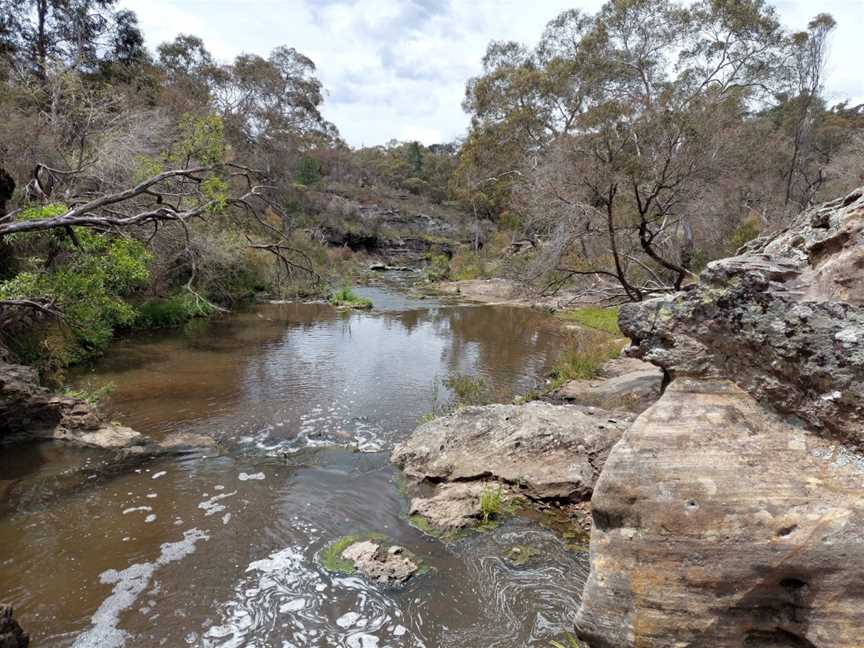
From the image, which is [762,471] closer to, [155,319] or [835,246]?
[835,246]

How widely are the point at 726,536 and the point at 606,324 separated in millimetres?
14248

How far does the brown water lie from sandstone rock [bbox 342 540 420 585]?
0.10 meters

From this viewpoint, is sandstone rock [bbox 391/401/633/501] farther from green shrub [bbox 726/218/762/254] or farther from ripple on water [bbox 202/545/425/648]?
green shrub [bbox 726/218/762/254]

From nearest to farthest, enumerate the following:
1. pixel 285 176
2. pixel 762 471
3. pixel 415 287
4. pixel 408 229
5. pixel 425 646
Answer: pixel 762 471, pixel 425 646, pixel 415 287, pixel 285 176, pixel 408 229

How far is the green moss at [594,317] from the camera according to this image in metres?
15.6

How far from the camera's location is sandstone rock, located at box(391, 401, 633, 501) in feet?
17.4

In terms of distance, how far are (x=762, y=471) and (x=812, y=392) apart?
46cm

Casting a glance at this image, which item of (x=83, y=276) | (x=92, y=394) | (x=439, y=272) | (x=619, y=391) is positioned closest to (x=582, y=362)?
(x=619, y=391)

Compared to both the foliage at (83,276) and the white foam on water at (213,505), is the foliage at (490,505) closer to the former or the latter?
the white foam on water at (213,505)

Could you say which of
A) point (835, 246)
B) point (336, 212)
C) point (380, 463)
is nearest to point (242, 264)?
point (380, 463)

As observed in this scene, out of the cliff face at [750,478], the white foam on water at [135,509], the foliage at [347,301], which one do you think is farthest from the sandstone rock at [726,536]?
the foliage at [347,301]

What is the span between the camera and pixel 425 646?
11.1ft

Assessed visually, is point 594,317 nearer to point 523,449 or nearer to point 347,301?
point 347,301

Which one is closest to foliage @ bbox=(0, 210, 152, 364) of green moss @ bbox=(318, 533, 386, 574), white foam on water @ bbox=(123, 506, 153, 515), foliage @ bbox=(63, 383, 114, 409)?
foliage @ bbox=(63, 383, 114, 409)
